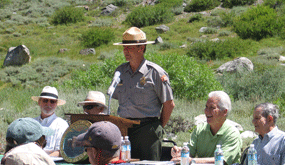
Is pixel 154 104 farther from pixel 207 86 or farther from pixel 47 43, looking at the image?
pixel 47 43

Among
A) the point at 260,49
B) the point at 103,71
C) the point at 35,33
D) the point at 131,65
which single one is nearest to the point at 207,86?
the point at 103,71

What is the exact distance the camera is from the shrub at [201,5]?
31.9m

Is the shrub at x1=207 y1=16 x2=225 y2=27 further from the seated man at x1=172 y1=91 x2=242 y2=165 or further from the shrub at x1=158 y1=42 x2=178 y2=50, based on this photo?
the seated man at x1=172 y1=91 x2=242 y2=165

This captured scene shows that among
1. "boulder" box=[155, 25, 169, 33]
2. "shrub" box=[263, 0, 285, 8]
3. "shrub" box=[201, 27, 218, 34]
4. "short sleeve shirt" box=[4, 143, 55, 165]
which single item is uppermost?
"shrub" box=[263, 0, 285, 8]

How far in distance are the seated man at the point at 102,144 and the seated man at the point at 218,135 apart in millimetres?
1682

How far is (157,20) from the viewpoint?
2975 cm

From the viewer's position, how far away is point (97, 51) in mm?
22750

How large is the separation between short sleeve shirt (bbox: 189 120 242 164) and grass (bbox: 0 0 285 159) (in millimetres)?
3064

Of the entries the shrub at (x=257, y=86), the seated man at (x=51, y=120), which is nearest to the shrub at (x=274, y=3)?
the shrub at (x=257, y=86)

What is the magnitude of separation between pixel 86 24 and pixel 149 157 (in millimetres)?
28586

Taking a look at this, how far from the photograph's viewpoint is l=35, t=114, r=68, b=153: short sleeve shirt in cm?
535

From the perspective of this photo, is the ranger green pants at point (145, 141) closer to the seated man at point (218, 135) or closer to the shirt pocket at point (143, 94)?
the shirt pocket at point (143, 94)

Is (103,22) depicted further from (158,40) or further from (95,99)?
(95,99)

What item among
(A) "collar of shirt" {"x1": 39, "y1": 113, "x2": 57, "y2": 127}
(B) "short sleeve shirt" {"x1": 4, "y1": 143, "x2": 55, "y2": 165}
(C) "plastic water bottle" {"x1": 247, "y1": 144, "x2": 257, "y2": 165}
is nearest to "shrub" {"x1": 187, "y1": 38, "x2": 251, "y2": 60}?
(A) "collar of shirt" {"x1": 39, "y1": 113, "x2": 57, "y2": 127}
